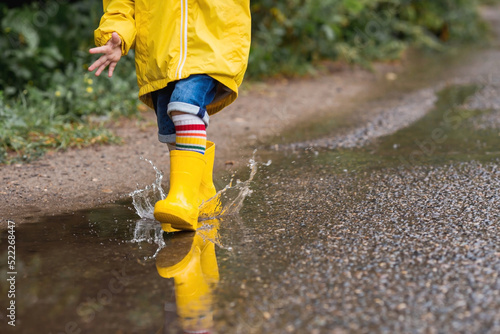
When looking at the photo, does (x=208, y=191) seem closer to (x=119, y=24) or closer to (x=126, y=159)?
(x=119, y=24)

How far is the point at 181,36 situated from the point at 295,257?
106 centimetres

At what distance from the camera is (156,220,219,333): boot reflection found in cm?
192

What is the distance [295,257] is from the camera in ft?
7.72

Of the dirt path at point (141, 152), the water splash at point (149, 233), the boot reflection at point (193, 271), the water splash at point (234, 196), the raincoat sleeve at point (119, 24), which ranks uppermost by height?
the raincoat sleeve at point (119, 24)

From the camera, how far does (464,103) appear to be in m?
5.73

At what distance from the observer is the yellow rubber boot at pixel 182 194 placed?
101 inches

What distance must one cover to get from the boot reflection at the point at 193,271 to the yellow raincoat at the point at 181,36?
0.68m

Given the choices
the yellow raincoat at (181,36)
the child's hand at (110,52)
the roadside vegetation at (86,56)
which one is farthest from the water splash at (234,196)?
the roadside vegetation at (86,56)

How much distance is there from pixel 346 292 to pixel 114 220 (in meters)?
1.33

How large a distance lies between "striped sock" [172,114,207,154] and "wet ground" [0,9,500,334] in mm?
386

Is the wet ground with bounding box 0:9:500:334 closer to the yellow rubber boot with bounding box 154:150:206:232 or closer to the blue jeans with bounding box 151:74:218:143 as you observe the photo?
the yellow rubber boot with bounding box 154:150:206:232

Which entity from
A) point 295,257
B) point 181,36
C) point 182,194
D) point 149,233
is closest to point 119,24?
point 181,36

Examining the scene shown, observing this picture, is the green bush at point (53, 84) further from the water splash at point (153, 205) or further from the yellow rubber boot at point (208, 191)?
the yellow rubber boot at point (208, 191)

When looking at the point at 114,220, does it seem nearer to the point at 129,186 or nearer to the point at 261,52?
the point at 129,186
